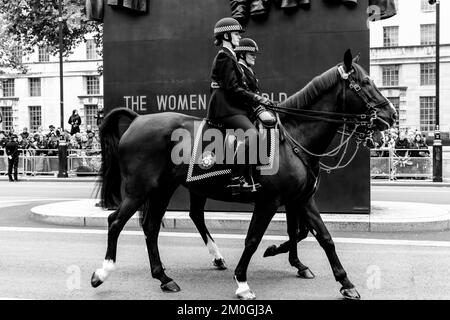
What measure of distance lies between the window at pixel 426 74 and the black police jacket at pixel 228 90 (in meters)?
45.5

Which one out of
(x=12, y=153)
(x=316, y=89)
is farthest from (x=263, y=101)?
(x=12, y=153)

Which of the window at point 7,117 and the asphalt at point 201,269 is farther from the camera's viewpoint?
the window at point 7,117

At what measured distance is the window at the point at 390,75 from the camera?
49.3 m

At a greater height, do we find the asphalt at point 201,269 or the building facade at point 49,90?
the building facade at point 49,90

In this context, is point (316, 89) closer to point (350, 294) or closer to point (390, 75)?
point (350, 294)

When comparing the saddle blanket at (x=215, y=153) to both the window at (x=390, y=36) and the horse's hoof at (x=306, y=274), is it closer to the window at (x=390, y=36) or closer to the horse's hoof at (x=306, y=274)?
the horse's hoof at (x=306, y=274)

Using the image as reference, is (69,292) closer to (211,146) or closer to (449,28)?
(211,146)

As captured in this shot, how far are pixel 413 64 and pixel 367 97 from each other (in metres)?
45.5

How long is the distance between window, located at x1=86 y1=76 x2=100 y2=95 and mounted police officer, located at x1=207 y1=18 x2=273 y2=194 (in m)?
46.4

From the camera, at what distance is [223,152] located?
625cm

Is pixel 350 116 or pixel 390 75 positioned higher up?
pixel 390 75

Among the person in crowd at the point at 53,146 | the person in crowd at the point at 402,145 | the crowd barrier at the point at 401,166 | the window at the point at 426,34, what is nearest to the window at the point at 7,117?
the person in crowd at the point at 53,146

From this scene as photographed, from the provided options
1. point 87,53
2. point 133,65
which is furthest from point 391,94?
point 133,65

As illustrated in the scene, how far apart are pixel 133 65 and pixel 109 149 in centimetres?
515
